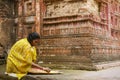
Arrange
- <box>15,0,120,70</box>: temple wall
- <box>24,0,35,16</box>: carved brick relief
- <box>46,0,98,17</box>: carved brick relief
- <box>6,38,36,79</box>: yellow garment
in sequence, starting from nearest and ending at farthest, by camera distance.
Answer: <box>6,38,36,79</box>: yellow garment
<box>15,0,120,70</box>: temple wall
<box>46,0,98,17</box>: carved brick relief
<box>24,0,35,16</box>: carved brick relief

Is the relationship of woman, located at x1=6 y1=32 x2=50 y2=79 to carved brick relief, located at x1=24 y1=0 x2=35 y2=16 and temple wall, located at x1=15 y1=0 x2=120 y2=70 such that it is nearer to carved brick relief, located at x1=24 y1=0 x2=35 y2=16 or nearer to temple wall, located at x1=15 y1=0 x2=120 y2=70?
temple wall, located at x1=15 y1=0 x2=120 y2=70

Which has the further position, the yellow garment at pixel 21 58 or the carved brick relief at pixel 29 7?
the carved brick relief at pixel 29 7

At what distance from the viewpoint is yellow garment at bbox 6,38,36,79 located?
5395 millimetres

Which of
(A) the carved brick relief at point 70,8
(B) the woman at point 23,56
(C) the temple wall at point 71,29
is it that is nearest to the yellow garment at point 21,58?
(B) the woman at point 23,56

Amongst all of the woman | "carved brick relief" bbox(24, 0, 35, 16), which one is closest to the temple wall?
"carved brick relief" bbox(24, 0, 35, 16)

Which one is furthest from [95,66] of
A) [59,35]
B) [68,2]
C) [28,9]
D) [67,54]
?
[28,9]

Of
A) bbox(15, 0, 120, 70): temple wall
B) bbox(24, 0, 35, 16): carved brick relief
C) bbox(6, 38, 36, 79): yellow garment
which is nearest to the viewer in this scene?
bbox(6, 38, 36, 79): yellow garment

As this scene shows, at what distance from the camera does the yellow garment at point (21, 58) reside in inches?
212

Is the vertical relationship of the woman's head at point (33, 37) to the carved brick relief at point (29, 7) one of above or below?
below

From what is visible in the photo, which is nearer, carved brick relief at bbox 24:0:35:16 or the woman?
the woman

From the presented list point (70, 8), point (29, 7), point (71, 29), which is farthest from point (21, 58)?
point (29, 7)

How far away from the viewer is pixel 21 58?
5453mm

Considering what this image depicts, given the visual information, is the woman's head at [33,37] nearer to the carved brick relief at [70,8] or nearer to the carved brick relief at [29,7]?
the carved brick relief at [70,8]

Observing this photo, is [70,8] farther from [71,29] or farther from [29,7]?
[29,7]
